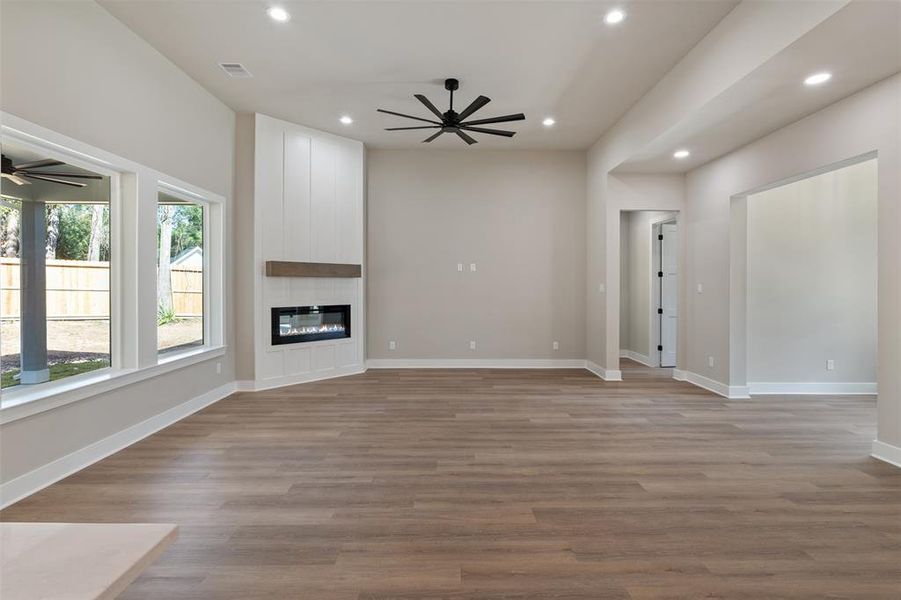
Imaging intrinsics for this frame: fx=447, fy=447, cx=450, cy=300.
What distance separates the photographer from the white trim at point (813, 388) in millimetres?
5426

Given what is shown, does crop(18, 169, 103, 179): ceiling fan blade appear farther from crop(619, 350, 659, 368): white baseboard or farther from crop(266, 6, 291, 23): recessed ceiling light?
crop(619, 350, 659, 368): white baseboard

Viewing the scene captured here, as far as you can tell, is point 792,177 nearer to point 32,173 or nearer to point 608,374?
point 608,374

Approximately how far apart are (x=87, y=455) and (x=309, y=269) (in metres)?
3.25

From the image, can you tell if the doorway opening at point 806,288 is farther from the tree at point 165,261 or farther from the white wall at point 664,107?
the tree at point 165,261

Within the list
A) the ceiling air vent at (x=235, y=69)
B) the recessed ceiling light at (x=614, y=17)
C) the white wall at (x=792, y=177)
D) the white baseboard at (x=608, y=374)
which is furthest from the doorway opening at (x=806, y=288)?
the ceiling air vent at (x=235, y=69)

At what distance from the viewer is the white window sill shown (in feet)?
9.00

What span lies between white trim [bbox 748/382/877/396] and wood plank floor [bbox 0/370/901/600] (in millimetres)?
820

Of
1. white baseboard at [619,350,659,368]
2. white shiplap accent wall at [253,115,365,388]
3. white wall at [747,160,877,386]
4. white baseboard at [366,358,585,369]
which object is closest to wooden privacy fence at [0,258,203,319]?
white shiplap accent wall at [253,115,365,388]

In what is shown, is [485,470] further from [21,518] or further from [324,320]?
[324,320]

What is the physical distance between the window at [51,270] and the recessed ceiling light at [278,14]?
6.23 ft

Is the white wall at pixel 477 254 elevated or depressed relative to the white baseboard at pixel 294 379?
elevated

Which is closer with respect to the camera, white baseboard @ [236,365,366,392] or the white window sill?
the white window sill

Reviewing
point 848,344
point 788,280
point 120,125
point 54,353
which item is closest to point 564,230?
point 788,280

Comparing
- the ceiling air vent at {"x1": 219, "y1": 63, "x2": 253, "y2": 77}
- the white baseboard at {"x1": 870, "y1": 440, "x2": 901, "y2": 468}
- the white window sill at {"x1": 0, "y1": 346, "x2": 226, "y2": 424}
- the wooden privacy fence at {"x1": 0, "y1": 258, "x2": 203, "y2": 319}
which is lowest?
the white baseboard at {"x1": 870, "y1": 440, "x2": 901, "y2": 468}
